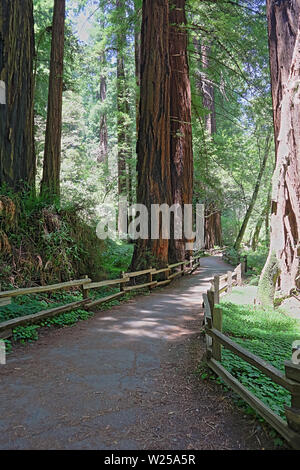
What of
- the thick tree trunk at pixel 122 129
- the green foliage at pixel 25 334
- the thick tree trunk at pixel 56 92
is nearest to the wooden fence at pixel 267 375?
the green foliage at pixel 25 334

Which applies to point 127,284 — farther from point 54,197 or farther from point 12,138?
point 12,138

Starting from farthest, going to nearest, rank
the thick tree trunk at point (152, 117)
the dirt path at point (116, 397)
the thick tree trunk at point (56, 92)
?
the thick tree trunk at point (152, 117), the thick tree trunk at point (56, 92), the dirt path at point (116, 397)

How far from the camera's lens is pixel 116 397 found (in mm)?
3912

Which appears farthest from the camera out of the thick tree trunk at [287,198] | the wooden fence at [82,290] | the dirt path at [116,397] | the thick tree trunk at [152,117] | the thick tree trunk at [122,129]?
the thick tree trunk at [122,129]

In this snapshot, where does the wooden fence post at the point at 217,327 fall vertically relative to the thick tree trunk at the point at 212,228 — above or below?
below

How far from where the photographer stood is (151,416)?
11.6 feet

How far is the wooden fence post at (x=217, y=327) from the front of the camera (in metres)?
A: 4.48

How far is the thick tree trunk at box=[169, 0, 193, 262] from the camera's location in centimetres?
1459

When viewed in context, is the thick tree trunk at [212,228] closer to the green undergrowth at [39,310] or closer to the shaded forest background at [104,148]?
the shaded forest background at [104,148]

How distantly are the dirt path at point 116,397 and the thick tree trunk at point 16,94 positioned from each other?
4.99 metres

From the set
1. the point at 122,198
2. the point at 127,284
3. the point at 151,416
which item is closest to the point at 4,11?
the point at 127,284

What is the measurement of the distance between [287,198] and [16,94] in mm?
7817
